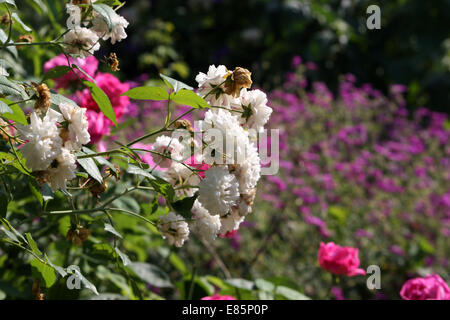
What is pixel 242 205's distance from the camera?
806 mm

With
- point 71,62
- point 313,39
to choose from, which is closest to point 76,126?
point 71,62

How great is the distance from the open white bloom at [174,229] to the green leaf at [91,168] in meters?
0.15

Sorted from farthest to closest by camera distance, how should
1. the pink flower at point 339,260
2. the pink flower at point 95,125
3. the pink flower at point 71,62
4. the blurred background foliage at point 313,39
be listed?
the blurred background foliage at point 313,39 → the pink flower at point 339,260 → the pink flower at point 71,62 → the pink flower at point 95,125

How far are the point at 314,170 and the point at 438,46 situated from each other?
86.1 inches

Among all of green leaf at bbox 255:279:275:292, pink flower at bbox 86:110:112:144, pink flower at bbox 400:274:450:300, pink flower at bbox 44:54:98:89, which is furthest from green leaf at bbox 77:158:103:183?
pink flower at bbox 400:274:450:300

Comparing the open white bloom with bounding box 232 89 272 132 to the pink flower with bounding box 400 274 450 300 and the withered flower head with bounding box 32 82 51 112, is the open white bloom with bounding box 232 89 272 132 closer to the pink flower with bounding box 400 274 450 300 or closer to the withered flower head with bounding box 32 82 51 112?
the withered flower head with bounding box 32 82 51 112

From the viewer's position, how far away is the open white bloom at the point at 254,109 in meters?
0.78

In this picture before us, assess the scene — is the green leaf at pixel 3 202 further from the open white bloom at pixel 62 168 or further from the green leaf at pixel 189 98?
the green leaf at pixel 189 98

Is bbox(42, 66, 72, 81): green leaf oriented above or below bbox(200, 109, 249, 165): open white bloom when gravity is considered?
above

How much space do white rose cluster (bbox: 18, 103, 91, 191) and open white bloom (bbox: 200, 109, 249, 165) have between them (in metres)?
0.16

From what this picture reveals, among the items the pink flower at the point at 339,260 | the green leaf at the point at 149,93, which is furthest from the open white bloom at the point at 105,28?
the pink flower at the point at 339,260

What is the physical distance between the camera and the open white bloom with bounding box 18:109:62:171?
625 mm

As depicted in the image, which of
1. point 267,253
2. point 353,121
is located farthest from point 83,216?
point 353,121

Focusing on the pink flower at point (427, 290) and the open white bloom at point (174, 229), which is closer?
the open white bloom at point (174, 229)
